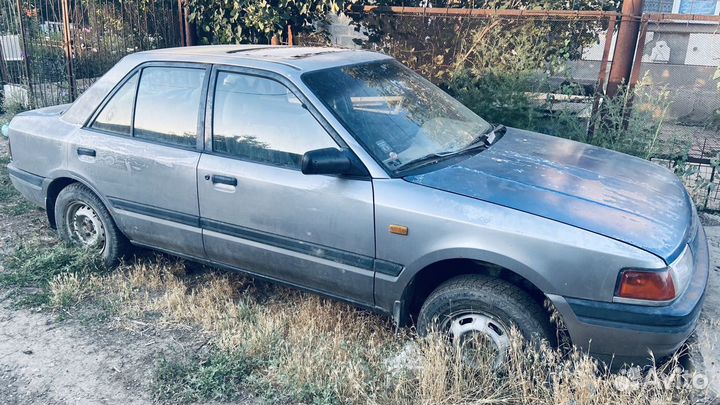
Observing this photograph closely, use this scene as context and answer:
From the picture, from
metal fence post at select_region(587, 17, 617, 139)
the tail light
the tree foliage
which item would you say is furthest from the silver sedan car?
the tree foliage

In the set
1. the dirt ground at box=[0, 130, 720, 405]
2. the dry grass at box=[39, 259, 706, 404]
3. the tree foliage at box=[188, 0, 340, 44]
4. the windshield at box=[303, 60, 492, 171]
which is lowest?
the dirt ground at box=[0, 130, 720, 405]

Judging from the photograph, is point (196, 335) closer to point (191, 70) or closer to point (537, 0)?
point (191, 70)

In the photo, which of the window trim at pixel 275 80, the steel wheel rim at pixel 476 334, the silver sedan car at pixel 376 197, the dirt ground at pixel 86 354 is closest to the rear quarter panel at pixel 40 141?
the silver sedan car at pixel 376 197

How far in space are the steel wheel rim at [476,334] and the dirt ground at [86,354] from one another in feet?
3.34

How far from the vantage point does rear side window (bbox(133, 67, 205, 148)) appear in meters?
3.78

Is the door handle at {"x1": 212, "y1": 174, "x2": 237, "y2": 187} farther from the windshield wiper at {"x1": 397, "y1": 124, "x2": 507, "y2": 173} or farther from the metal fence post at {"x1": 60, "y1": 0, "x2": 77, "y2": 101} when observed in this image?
the metal fence post at {"x1": 60, "y1": 0, "x2": 77, "y2": 101}

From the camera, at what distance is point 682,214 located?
3158 millimetres

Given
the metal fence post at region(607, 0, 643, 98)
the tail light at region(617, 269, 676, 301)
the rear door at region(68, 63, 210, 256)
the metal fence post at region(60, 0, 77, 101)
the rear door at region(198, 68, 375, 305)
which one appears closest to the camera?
the tail light at region(617, 269, 676, 301)

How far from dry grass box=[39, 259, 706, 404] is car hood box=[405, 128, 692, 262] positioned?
0.65m

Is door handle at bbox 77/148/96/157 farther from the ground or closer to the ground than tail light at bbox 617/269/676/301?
farther from the ground

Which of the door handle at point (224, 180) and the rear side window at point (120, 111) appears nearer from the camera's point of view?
the door handle at point (224, 180)

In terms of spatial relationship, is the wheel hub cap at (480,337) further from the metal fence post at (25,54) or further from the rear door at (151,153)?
the metal fence post at (25,54)

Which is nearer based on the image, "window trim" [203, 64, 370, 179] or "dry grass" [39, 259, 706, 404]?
"dry grass" [39, 259, 706, 404]

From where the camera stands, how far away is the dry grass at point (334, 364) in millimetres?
2818
